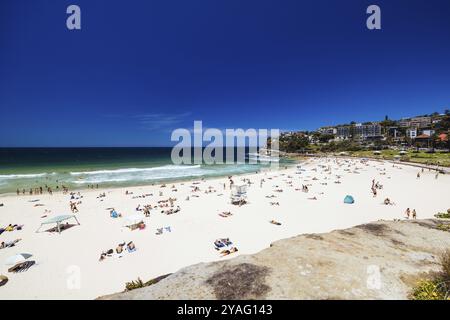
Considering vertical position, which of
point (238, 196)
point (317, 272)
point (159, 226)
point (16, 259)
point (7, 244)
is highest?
point (317, 272)

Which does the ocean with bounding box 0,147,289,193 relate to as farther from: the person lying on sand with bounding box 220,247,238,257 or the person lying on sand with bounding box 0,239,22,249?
the person lying on sand with bounding box 220,247,238,257

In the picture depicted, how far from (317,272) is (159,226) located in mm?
12031

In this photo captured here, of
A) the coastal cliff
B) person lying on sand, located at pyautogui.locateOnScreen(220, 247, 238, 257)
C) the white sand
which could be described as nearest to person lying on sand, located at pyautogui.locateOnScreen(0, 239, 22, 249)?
the white sand

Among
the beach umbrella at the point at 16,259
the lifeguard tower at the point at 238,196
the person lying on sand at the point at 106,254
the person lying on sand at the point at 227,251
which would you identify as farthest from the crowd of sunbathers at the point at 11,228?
the lifeguard tower at the point at 238,196

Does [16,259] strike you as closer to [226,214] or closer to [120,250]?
[120,250]

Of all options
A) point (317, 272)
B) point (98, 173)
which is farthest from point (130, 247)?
point (98, 173)

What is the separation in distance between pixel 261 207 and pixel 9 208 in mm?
24794

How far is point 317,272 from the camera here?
5.52 metres

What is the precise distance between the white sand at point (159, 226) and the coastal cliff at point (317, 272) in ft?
14.8

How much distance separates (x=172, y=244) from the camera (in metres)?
12.2

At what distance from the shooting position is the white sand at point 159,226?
9.26 meters

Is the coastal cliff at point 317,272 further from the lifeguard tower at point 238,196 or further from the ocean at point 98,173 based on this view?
the ocean at point 98,173
